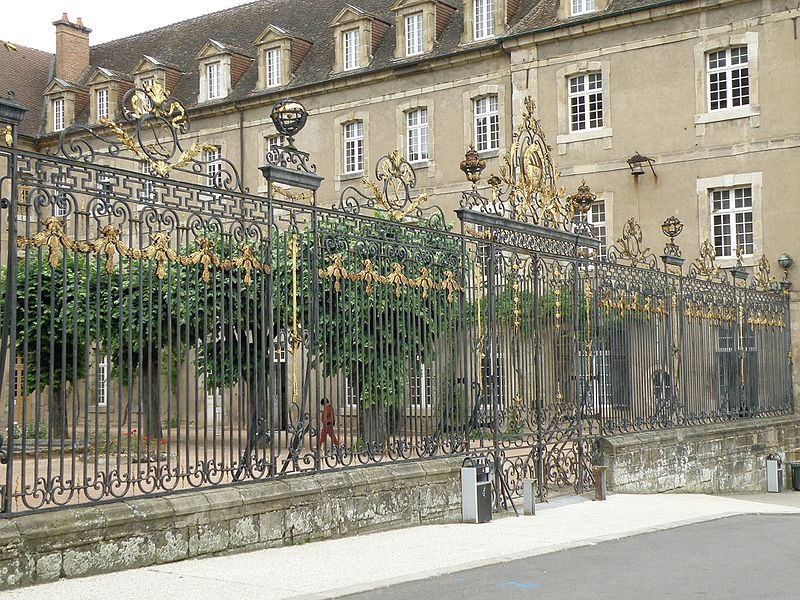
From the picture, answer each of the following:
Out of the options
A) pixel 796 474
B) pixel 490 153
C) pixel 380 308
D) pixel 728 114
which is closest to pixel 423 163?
pixel 490 153

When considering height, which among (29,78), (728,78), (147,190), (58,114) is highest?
(29,78)

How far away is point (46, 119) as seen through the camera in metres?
40.3

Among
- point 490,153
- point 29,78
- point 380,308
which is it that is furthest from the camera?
point 29,78

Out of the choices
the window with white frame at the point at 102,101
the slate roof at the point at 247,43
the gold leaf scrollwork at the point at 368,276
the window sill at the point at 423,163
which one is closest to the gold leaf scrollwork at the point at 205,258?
the gold leaf scrollwork at the point at 368,276

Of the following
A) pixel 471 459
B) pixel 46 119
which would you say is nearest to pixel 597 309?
pixel 471 459

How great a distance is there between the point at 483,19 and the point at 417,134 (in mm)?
3629

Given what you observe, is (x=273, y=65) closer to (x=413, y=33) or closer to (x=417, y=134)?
(x=413, y=33)

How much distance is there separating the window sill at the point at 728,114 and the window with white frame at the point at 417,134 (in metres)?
8.00

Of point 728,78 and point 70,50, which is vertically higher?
point 70,50

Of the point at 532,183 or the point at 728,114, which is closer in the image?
the point at 532,183

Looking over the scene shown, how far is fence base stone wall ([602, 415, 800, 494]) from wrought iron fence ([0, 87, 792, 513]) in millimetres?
402

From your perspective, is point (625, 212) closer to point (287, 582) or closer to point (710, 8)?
point (710, 8)

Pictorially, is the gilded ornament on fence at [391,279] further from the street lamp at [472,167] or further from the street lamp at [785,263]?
the street lamp at [785,263]

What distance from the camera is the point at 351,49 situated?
109 feet
